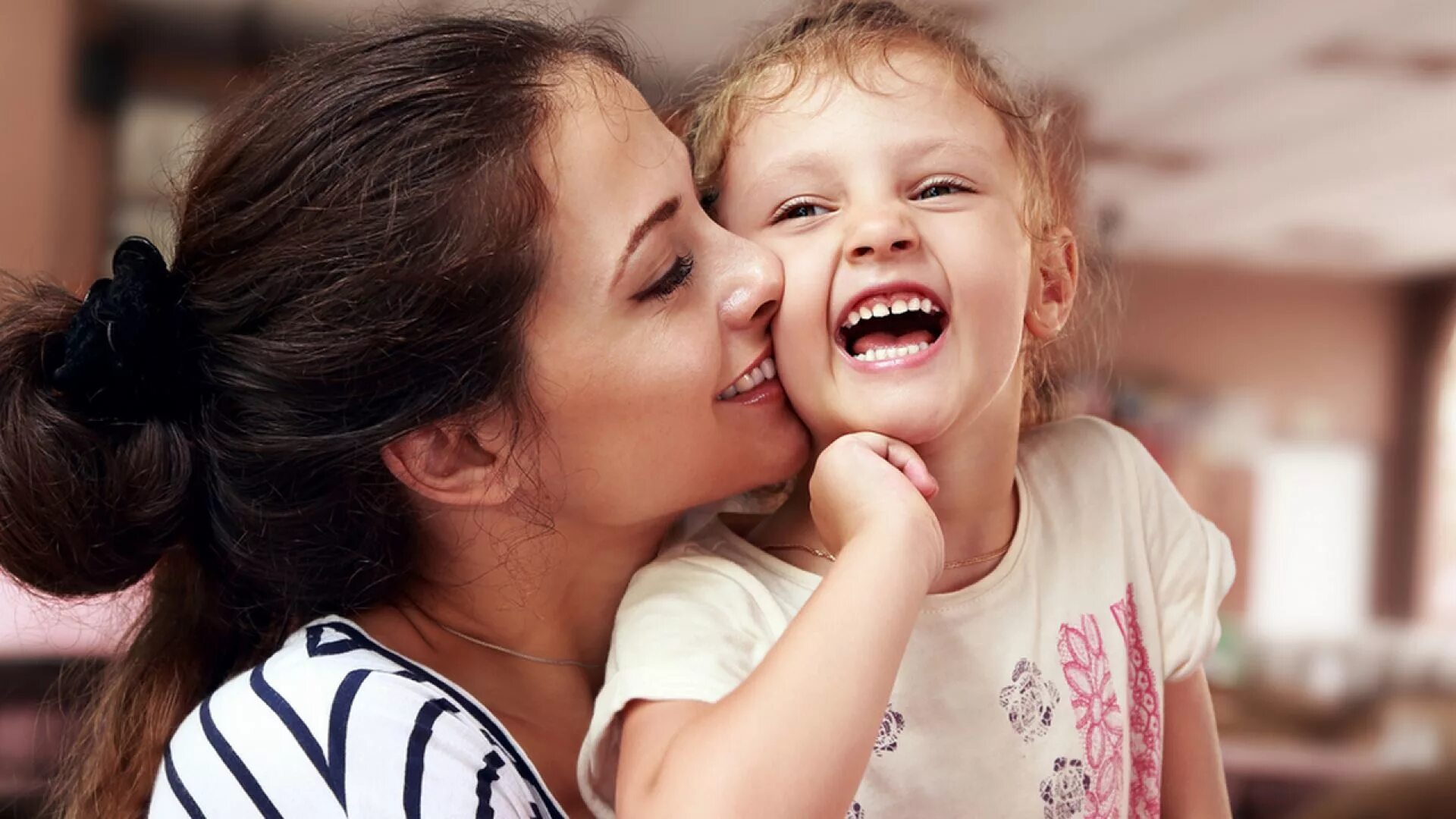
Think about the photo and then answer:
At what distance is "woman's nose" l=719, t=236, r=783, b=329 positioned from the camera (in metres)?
0.93

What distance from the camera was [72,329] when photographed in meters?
0.94

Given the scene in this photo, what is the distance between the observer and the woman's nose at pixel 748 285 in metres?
0.93

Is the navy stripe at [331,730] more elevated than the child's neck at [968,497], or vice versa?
the child's neck at [968,497]

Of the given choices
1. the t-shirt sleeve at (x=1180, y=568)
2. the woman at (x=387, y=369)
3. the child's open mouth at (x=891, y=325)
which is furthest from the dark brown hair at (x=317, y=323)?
the t-shirt sleeve at (x=1180, y=568)

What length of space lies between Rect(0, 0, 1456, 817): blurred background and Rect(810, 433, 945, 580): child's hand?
403 millimetres

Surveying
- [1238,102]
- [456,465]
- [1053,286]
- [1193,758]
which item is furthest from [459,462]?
[1238,102]

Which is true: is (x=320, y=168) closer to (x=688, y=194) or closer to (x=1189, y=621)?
(x=688, y=194)

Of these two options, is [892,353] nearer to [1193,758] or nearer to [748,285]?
[748,285]

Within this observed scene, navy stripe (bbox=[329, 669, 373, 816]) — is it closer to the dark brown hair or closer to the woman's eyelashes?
the dark brown hair

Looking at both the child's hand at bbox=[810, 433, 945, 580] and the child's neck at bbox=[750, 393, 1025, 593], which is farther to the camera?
the child's neck at bbox=[750, 393, 1025, 593]

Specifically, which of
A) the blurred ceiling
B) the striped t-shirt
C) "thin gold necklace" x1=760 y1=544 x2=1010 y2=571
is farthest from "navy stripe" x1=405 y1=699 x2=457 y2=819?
the blurred ceiling

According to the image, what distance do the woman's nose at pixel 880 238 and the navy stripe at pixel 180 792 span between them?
57 centimetres

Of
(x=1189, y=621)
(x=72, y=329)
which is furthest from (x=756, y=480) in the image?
(x=72, y=329)

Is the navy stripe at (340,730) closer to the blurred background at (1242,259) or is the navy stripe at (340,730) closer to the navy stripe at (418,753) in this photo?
the navy stripe at (418,753)
